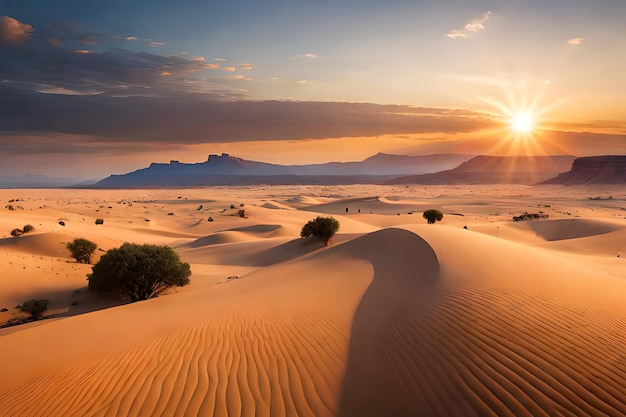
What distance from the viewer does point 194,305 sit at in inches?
467

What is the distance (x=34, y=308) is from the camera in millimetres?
13312

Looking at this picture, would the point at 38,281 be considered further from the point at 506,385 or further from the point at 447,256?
the point at 506,385

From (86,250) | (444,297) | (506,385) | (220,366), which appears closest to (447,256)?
(444,297)

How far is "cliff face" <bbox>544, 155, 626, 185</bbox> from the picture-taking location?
137875 mm

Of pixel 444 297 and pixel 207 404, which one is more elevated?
pixel 444 297

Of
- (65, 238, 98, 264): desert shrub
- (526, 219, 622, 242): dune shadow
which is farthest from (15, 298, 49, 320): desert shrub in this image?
(526, 219, 622, 242): dune shadow

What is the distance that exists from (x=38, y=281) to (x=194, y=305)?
9.98 meters

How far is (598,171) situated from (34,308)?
7135 inches

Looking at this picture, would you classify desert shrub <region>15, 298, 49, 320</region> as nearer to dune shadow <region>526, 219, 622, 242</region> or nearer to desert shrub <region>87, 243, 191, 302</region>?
desert shrub <region>87, 243, 191, 302</region>

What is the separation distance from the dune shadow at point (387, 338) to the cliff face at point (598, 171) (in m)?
159

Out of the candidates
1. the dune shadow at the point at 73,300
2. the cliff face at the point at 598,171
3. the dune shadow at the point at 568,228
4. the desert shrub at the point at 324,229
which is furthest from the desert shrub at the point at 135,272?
the cliff face at the point at 598,171

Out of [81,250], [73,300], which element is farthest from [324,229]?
[73,300]

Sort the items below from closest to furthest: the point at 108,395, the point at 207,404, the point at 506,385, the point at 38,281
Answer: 1. the point at 506,385
2. the point at 207,404
3. the point at 108,395
4. the point at 38,281

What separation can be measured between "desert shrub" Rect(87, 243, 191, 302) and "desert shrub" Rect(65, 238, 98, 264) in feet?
27.6
